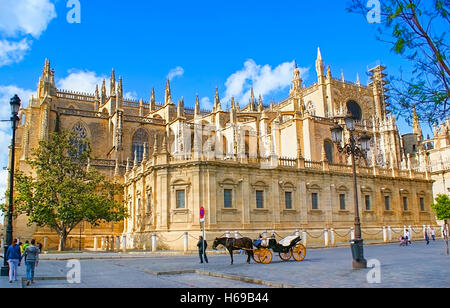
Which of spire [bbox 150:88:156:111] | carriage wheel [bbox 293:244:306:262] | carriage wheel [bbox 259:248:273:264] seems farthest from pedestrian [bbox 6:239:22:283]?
spire [bbox 150:88:156:111]

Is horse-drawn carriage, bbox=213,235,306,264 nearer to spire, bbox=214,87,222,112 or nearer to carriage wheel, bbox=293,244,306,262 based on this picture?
carriage wheel, bbox=293,244,306,262

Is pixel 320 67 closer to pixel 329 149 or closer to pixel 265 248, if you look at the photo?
pixel 329 149

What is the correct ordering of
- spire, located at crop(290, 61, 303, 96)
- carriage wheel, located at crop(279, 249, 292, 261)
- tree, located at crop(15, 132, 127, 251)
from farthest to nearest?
spire, located at crop(290, 61, 303, 96) → tree, located at crop(15, 132, 127, 251) → carriage wheel, located at crop(279, 249, 292, 261)

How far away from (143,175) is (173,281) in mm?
19857

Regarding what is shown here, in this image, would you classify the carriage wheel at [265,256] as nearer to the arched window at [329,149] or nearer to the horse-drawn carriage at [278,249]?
the horse-drawn carriage at [278,249]

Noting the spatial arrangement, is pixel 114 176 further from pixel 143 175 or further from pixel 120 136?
pixel 143 175

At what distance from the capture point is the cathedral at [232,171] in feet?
87.0

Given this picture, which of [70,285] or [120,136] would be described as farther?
[120,136]

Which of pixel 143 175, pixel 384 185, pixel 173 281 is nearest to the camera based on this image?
pixel 173 281

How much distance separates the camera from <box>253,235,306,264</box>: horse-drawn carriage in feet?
51.8

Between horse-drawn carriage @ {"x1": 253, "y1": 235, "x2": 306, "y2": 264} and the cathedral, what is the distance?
548 cm
